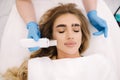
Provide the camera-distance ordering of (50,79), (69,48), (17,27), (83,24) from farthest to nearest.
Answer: (17,27)
(83,24)
(69,48)
(50,79)

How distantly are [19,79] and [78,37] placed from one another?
40 centimetres

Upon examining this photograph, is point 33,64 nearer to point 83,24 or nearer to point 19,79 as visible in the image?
point 19,79

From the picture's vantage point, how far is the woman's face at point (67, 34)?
1.43m

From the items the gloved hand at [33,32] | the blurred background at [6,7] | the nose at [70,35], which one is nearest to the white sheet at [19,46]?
the gloved hand at [33,32]

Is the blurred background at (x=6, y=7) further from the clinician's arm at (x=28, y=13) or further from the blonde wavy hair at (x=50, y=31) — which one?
the blonde wavy hair at (x=50, y=31)

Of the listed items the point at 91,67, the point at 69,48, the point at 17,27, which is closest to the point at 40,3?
the point at 17,27

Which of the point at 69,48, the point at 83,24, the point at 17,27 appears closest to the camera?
the point at 69,48

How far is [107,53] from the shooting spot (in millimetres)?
1630

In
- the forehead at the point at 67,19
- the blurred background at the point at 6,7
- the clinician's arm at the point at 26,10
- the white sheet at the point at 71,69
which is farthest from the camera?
the blurred background at the point at 6,7

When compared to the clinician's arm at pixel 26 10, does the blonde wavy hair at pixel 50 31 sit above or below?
below

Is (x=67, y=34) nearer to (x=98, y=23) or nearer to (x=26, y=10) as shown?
(x=98, y=23)

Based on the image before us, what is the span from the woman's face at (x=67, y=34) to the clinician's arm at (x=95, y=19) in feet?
0.41

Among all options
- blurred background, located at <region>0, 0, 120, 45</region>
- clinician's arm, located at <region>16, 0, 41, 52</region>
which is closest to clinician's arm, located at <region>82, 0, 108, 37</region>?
clinician's arm, located at <region>16, 0, 41, 52</region>

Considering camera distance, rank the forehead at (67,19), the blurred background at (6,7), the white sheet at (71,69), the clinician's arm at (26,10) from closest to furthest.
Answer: the white sheet at (71,69) → the forehead at (67,19) → the clinician's arm at (26,10) → the blurred background at (6,7)
